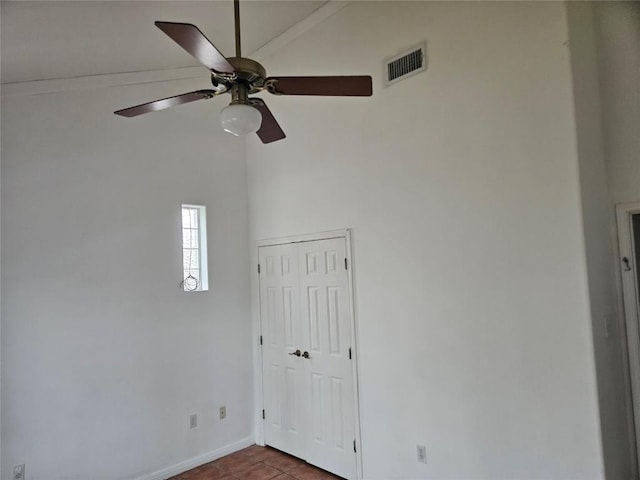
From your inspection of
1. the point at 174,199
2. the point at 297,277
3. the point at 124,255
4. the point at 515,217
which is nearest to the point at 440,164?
the point at 515,217

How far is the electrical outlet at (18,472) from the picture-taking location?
2.88 metres

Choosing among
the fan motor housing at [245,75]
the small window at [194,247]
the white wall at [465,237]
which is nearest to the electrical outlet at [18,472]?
the small window at [194,247]

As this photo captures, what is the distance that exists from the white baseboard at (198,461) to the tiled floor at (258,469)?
41 mm

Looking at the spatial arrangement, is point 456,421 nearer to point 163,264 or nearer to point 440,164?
point 440,164

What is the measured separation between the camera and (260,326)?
420 cm

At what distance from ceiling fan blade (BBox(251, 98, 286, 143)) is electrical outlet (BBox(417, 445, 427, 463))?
7.52ft

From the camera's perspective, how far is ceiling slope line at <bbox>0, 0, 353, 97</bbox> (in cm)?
309

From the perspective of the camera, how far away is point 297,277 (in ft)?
12.5

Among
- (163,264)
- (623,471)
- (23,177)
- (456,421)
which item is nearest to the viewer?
(623,471)

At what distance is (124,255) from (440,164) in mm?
2621

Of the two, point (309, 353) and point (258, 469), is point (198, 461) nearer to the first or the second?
point (258, 469)

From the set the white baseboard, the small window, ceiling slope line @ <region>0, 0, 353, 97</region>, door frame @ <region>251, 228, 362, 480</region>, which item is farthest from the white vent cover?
the white baseboard

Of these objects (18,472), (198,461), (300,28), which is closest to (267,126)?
(300,28)

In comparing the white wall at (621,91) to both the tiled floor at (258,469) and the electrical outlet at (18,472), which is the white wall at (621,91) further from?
the electrical outlet at (18,472)
